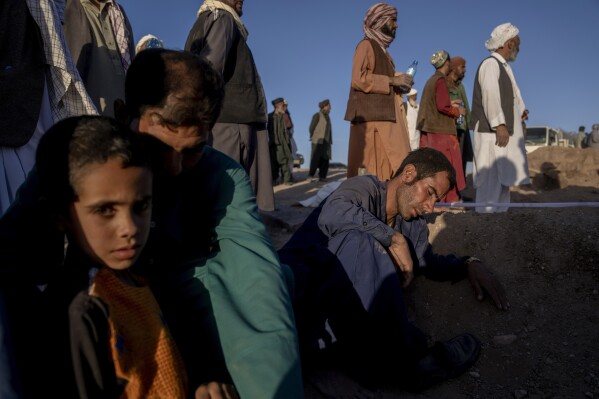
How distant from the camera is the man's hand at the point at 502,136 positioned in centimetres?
511

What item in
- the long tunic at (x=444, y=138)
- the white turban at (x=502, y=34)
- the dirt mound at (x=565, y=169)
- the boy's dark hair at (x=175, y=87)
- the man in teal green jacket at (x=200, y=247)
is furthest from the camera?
the dirt mound at (x=565, y=169)

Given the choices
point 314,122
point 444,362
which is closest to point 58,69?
point 444,362

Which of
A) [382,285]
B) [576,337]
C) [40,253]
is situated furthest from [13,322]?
[576,337]

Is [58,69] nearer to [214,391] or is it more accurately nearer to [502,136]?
[214,391]

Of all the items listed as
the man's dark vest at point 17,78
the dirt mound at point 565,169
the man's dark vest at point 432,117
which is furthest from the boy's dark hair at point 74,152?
the dirt mound at point 565,169

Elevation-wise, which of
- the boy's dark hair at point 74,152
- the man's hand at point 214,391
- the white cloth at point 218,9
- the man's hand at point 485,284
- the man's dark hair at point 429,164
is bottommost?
the man's hand at point 485,284

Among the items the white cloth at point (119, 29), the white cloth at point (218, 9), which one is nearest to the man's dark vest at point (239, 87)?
A: the white cloth at point (218, 9)

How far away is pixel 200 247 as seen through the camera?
189 centimetres

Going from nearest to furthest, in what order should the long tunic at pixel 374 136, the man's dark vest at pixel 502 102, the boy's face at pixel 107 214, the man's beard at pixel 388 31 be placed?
the boy's face at pixel 107 214
the long tunic at pixel 374 136
the man's beard at pixel 388 31
the man's dark vest at pixel 502 102

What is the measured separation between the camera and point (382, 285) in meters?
2.28

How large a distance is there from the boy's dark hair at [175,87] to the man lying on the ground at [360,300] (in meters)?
0.95

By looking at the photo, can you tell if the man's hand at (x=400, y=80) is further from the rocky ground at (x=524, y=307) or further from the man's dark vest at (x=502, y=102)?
the rocky ground at (x=524, y=307)

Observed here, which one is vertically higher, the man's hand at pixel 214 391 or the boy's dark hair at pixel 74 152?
the boy's dark hair at pixel 74 152

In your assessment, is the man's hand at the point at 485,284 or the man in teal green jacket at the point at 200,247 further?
the man's hand at the point at 485,284
